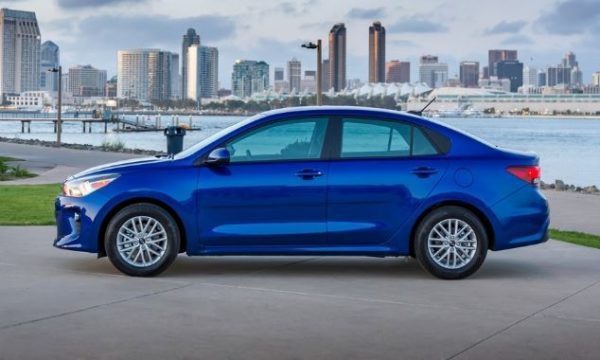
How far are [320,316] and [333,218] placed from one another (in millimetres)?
1907

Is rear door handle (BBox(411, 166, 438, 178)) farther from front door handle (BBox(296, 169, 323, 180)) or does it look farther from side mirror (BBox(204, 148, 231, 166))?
side mirror (BBox(204, 148, 231, 166))

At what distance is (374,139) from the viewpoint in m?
9.48

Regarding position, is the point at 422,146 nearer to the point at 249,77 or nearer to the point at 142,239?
the point at 142,239

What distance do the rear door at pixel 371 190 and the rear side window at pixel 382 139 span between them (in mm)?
12

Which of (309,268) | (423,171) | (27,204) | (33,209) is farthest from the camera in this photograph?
(27,204)

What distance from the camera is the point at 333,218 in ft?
30.7

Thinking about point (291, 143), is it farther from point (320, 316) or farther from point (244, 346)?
point (244, 346)

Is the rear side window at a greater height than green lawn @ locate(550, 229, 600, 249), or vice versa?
the rear side window

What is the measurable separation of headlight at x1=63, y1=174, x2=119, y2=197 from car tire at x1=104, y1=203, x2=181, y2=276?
12.3 inches

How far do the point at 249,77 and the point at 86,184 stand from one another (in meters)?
134

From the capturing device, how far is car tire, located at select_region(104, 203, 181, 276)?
9.26m

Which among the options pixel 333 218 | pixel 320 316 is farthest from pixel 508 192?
pixel 320 316

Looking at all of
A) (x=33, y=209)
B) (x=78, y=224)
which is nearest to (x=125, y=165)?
(x=78, y=224)

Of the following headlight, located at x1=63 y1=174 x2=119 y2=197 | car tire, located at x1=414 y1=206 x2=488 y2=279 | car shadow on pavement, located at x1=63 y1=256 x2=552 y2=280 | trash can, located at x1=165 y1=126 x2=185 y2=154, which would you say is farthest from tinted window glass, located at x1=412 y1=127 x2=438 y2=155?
trash can, located at x1=165 y1=126 x2=185 y2=154
